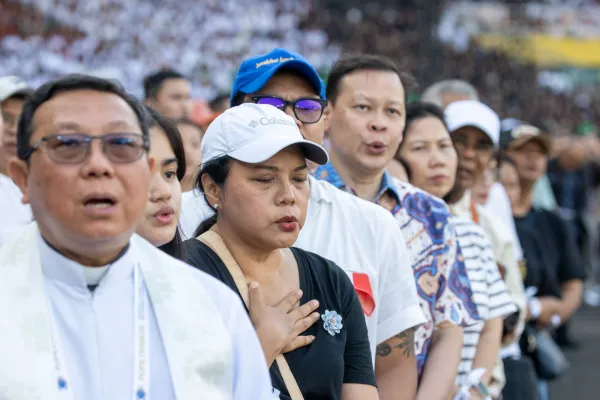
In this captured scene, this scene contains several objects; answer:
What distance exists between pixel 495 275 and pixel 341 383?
2.21m

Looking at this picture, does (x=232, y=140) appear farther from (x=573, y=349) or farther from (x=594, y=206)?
(x=594, y=206)

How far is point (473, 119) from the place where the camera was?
224 inches

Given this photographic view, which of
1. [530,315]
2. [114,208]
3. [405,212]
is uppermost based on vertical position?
[114,208]

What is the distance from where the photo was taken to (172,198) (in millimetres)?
3686

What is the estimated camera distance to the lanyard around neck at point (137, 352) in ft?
7.72

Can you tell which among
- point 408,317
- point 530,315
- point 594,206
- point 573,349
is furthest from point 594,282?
point 408,317

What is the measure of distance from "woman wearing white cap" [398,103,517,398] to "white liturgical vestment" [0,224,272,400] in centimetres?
257

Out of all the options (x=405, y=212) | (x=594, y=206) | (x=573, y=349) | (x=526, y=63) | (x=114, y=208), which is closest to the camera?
(x=114, y=208)

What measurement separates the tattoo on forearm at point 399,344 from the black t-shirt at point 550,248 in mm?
3370

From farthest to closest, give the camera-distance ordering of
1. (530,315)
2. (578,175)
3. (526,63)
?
1. (526,63)
2. (578,175)
3. (530,315)

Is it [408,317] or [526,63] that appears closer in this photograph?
[408,317]

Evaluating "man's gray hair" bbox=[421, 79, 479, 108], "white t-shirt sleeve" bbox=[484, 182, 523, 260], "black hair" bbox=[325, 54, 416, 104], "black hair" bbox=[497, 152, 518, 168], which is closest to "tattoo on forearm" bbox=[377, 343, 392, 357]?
"black hair" bbox=[325, 54, 416, 104]

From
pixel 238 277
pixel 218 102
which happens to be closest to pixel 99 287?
pixel 238 277

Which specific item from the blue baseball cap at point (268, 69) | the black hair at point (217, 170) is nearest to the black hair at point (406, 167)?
the blue baseball cap at point (268, 69)
